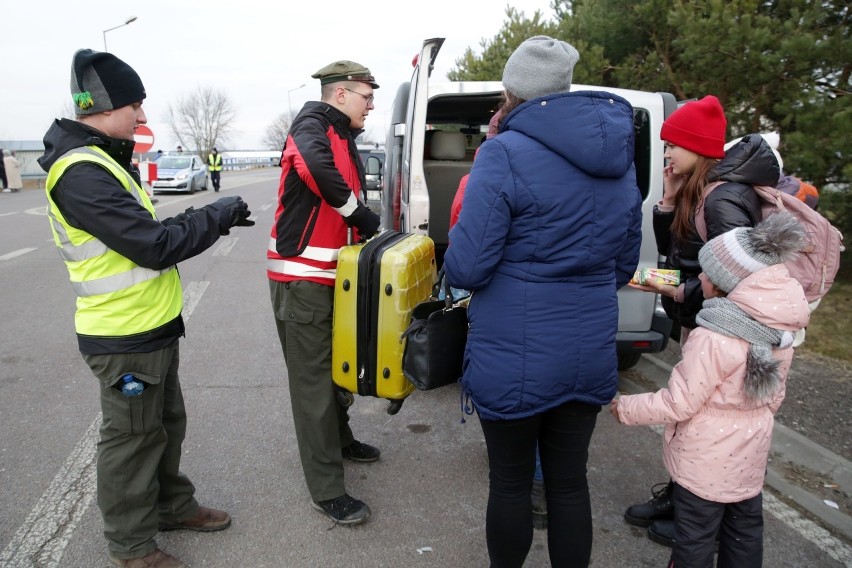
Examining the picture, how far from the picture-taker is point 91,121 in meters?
2.29

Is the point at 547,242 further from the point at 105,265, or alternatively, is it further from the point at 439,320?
the point at 105,265

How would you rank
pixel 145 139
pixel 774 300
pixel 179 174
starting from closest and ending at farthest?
1. pixel 774 300
2. pixel 145 139
3. pixel 179 174

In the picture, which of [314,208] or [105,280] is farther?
[314,208]

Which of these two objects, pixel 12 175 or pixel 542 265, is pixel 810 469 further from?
pixel 12 175

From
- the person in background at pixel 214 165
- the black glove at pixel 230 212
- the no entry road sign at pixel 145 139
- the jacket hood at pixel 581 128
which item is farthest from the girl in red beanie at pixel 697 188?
the person in background at pixel 214 165

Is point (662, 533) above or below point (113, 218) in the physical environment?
below

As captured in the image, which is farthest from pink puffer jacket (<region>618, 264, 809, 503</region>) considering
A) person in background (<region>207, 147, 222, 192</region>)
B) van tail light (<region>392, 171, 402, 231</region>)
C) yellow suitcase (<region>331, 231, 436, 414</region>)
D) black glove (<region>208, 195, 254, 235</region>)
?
person in background (<region>207, 147, 222, 192</region>)

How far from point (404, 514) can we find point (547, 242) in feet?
5.81

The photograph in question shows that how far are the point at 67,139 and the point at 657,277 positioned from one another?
7.84 ft

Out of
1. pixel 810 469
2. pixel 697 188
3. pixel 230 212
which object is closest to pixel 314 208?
pixel 230 212

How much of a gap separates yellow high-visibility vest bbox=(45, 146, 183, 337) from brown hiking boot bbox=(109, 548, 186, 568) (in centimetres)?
94

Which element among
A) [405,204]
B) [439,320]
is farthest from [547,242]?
[405,204]

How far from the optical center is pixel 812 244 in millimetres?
2402

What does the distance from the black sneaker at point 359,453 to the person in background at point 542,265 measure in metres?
1.50
